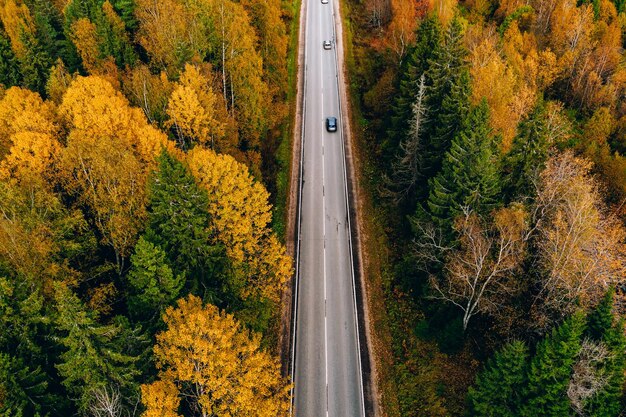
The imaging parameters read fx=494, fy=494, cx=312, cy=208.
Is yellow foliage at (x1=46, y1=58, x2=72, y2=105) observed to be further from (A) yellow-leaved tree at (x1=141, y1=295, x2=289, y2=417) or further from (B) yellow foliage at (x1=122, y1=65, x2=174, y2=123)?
(A) yellow-leaved tree at (x1=141, y1=295, x2=289, y2=417)

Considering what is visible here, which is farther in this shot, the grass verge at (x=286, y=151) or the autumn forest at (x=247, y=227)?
the grass verge at (x=286, y=151)

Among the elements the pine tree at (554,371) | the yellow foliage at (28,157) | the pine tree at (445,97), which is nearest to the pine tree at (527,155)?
the pine tree at (445,97)

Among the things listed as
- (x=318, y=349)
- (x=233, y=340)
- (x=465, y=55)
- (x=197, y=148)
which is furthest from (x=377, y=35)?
(x=233, y=340)

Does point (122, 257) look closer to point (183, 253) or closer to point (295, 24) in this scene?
point (183, 253)

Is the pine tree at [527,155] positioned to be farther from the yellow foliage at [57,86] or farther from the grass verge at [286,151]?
the yellow foliage at [57,86]

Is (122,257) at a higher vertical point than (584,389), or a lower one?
higher

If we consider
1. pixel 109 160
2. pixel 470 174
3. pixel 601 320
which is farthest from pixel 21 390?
pixel 601 320

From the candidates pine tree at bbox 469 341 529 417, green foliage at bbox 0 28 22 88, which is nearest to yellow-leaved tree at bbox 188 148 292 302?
pine tree at bbox 469 341 529 417
